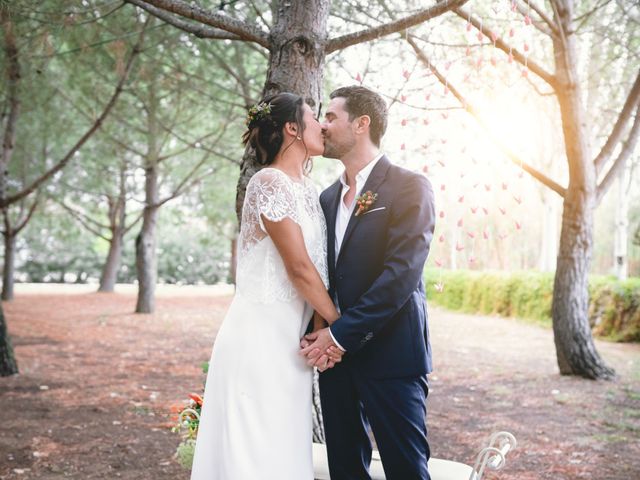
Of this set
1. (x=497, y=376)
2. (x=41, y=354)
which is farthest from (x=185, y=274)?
(x=497, y=376)

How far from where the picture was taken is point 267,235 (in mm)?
2520

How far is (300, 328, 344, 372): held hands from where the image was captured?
241 centimetres

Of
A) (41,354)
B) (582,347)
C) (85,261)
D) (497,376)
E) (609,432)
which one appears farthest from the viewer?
(85,261)

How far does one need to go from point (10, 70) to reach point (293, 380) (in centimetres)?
630

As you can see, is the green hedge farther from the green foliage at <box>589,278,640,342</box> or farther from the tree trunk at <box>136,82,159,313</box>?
the tree trunk at <box>136,82,159,313</box>

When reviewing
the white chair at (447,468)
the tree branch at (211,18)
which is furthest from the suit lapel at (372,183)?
the tree branch at (211,18)

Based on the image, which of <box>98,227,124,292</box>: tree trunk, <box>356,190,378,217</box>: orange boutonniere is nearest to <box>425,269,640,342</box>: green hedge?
<box>356,190,378,217</box>: orange boutonniere

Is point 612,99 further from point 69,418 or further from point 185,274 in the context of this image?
point 185,274

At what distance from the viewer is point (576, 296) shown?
23.2 ft

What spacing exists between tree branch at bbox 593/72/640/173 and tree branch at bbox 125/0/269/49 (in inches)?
186

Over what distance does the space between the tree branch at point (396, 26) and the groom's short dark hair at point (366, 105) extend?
0.79 m

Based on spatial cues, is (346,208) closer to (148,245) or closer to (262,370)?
(262,370)

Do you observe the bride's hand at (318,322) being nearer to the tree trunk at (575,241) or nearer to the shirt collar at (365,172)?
the shirt collar at (365,172)

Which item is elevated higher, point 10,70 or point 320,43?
point 10,70
